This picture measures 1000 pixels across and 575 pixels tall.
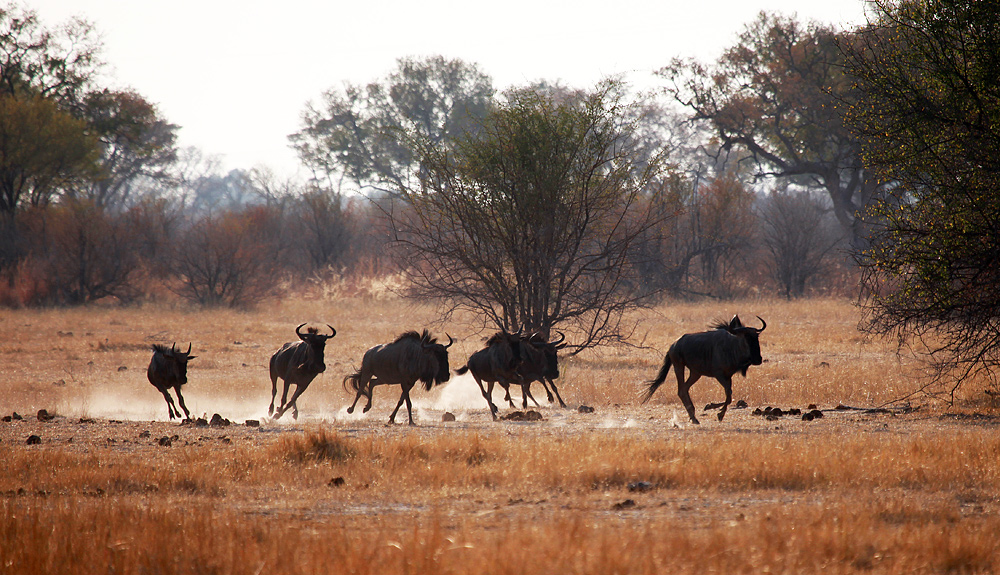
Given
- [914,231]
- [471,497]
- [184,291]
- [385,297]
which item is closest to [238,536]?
[471,497]

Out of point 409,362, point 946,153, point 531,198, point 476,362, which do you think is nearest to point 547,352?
point 476,362

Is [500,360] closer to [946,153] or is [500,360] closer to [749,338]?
[749,338]

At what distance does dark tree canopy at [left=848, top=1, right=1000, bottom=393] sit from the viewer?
10500mm

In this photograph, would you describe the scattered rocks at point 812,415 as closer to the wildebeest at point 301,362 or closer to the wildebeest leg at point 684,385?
the wildebeest leg at point 684,385

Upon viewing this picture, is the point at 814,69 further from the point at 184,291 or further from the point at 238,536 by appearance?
the point at 238,536

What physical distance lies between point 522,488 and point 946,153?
736cm

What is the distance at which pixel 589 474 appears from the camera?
23.6ft

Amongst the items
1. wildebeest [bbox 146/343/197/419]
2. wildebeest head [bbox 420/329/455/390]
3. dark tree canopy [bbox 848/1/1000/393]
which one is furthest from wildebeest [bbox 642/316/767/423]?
wildebeest [bbox 146/343/197/419]

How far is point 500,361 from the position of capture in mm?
12547

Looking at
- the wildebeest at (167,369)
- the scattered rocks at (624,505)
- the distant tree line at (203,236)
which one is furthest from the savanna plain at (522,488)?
the distant tree line at (203,236)

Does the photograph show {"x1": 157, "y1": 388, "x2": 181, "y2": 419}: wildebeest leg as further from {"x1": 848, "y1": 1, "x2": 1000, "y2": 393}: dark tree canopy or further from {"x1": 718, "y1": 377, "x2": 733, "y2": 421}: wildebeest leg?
{"x1": 848, "y1": 1, "x2": 1000, "y2": 393}: dark tree canopy

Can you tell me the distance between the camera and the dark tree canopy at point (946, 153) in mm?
10500

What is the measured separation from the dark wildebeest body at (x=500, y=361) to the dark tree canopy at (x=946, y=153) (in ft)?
15.5

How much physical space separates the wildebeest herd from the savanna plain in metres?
0.54
